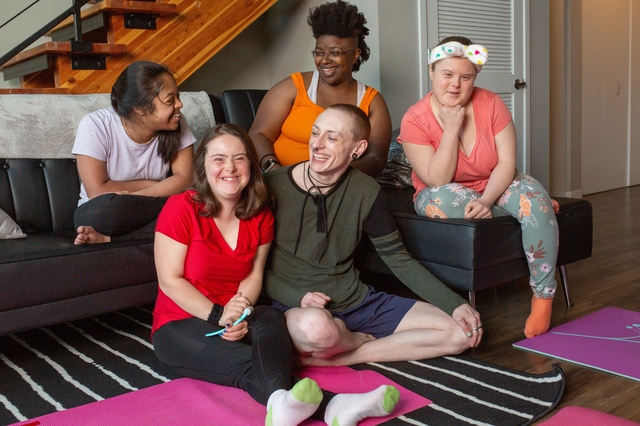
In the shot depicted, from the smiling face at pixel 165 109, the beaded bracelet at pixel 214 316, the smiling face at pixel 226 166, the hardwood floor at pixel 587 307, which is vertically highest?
the smiling face at pixel 165 109

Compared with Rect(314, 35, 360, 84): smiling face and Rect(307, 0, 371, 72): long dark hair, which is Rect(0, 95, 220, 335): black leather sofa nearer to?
Rect(314, 35, 360, 84): smiling face

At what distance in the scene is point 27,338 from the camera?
230 centimetres

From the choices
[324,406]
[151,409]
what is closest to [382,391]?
[324,406]

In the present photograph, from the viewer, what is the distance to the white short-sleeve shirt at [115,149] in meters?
2.23

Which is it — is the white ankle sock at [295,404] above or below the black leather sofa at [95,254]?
below

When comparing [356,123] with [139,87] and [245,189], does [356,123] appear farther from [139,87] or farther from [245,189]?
[139,87]

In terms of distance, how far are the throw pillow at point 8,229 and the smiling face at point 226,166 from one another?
2.84 feet

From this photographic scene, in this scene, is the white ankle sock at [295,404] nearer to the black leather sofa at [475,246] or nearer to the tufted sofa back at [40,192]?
the black leather sofa at [475,246]

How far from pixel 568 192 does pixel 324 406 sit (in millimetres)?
4521

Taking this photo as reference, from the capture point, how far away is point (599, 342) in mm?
2035

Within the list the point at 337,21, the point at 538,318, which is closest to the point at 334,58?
the point at 337,21

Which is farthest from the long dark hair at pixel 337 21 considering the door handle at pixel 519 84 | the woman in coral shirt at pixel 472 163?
the door handle at pixel 519 84

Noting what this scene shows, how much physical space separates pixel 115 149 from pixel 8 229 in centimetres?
46

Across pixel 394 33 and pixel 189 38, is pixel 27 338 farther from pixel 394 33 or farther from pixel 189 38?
pixel 394 33
